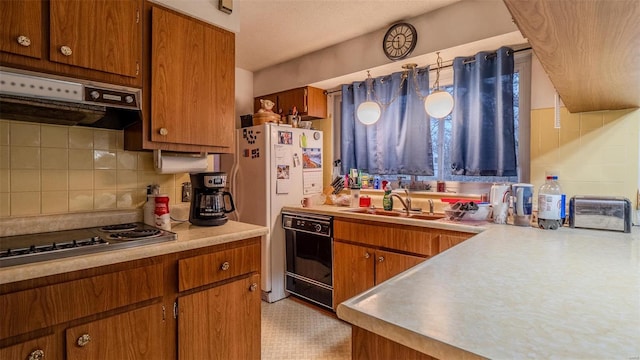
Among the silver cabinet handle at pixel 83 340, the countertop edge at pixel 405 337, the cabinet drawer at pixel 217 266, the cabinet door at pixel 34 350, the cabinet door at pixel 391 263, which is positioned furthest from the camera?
the cabinet door at pixel 391 263

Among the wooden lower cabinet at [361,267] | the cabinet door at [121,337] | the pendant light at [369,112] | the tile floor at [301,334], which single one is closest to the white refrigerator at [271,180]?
the tile floor at [301,334]

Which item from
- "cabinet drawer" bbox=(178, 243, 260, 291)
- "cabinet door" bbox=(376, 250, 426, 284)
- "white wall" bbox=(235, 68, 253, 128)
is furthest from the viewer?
"white wall" bbox=(235, 68, 253, 128)

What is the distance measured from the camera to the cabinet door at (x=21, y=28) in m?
1.17

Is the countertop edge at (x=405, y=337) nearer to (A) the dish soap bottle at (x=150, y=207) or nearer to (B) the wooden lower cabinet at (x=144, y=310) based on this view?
(B) the wooden lower cabinet at (x=144, y=310)

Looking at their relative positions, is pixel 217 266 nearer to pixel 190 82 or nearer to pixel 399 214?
pixel 190 82

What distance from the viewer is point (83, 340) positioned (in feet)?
3.77

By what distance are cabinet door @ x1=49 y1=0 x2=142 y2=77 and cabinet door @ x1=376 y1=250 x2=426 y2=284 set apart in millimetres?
1914

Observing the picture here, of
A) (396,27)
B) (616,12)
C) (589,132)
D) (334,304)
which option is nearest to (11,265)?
(616,12)

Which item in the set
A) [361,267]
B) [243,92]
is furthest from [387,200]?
[243,92]

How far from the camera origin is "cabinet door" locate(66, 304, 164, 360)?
115 centimetres

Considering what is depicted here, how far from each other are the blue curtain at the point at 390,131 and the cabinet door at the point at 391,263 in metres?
0.91

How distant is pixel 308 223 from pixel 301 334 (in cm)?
88

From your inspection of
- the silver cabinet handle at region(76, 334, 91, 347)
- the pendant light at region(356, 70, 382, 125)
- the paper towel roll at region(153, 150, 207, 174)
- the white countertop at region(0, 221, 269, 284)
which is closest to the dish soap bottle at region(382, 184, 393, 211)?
the pendant light at region(356, 70, 382, 125)

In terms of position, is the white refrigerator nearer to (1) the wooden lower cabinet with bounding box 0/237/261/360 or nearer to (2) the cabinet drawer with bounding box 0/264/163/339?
(1) the wooden lower cabinet with bounding box 0/237/261/360
